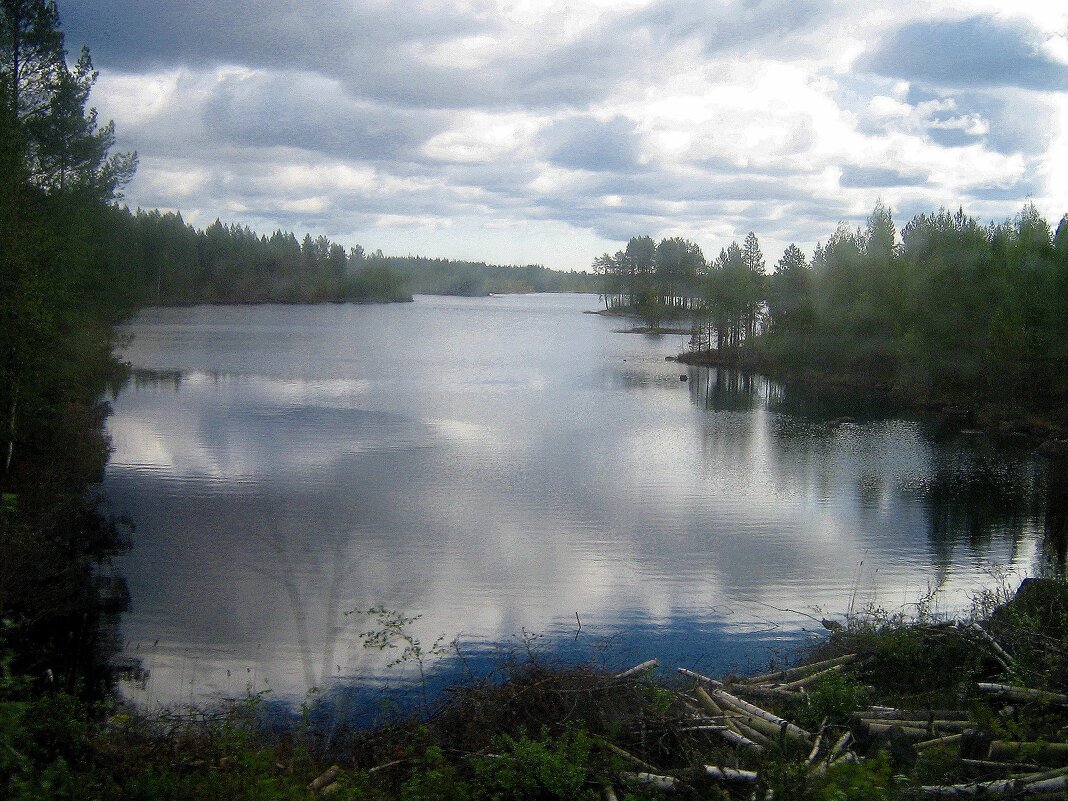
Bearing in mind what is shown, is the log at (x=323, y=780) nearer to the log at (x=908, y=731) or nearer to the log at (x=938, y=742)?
the log at (x=908, y=731)

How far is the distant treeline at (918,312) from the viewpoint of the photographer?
38844 mm

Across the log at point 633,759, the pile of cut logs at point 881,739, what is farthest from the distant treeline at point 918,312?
the log at point 633,759

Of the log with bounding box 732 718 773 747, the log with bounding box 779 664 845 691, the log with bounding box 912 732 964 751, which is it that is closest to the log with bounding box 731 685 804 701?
the log with bounding box 779 664 845 691

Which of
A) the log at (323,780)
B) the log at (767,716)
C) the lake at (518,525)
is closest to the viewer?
the log at (323,780)

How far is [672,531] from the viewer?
20625 mm

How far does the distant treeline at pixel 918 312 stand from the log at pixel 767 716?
114ft

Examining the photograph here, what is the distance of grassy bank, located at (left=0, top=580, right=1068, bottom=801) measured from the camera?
5.95 metres

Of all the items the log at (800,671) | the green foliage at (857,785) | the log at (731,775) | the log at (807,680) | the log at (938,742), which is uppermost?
the green foliage at (857,785)

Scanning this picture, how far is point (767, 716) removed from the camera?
8.05 m

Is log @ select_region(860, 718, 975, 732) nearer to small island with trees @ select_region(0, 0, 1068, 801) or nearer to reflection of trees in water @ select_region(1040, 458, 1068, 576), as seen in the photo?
small island with trees @ select_region(0, 0, 1068, 801)

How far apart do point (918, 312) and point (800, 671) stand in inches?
1706

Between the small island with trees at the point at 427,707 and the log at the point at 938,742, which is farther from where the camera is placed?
the log at the point at 938,742

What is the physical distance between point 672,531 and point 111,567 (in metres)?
12.1

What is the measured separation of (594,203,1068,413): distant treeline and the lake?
5214 mm
